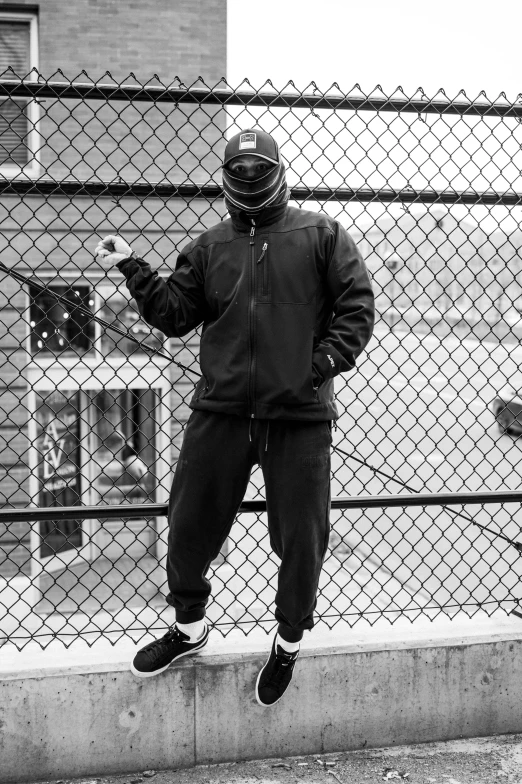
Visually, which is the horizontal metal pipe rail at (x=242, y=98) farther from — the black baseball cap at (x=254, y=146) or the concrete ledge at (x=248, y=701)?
the concrete ledge at (x=248, y=701)

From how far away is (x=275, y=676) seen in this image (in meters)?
2.67

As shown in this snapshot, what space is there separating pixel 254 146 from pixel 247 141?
0.03 metres

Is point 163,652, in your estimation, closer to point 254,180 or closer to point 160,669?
point 160,669

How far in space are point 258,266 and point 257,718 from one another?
1.67 metres

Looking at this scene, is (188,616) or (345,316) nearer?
(345,316)

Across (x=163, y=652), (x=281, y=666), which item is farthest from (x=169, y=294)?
(x=281, y=666)

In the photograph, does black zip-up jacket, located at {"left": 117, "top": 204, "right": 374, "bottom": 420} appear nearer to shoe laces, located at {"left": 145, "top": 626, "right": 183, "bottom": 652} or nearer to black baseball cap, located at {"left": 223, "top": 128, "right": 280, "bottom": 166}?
black baseball cap, located at {"left": 223, "top": 128, "right": 280, "bottom": 166}

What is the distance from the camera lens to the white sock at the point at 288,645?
264 cm

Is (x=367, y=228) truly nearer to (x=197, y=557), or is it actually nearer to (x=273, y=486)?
(x=273, y=486)

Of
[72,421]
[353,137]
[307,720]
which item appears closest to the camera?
[307,720]

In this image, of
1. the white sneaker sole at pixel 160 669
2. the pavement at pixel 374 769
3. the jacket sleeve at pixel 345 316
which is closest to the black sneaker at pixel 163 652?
the white sneaker sole at pixel 160 669

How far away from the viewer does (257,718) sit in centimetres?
275

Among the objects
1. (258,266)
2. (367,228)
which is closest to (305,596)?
(258,266)

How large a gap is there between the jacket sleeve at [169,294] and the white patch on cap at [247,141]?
0.43 meters
